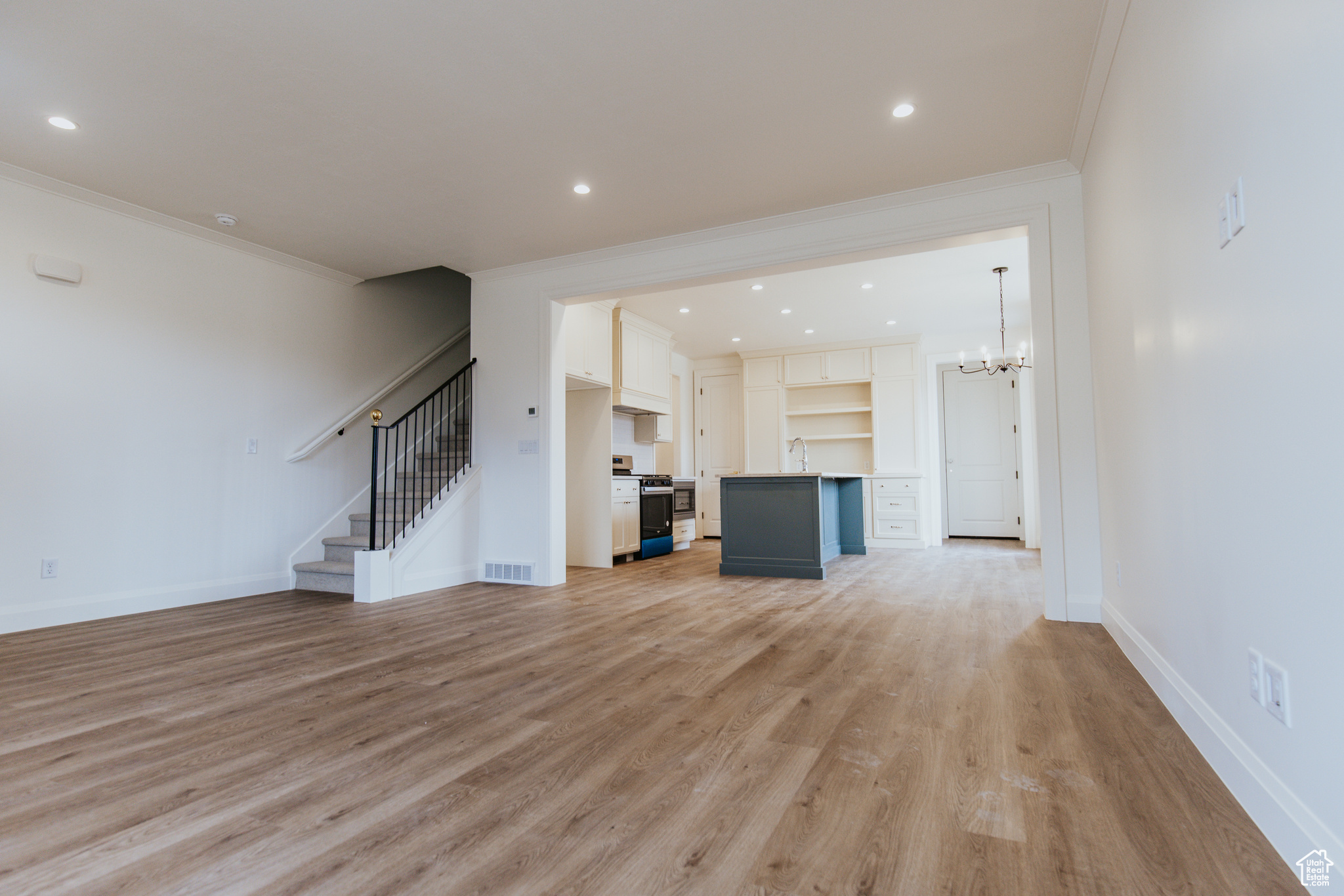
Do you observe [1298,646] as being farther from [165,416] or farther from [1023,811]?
[165,416]

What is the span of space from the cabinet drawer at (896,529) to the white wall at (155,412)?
19.2 feet

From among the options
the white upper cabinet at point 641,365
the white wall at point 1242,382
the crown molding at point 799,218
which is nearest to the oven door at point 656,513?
the white upper cabinet at point 641,365


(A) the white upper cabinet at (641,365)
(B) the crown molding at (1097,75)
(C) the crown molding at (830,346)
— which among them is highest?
(C) the crown molding at (830,346)

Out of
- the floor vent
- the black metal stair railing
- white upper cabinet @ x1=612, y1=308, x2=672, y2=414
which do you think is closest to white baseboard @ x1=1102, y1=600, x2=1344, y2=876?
the floor vent

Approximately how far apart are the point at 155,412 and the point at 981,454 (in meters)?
8.71

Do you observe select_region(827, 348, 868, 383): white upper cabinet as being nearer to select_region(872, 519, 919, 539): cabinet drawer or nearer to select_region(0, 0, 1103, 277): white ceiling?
select_region(872, 519, 919, 539): cabinet drawer

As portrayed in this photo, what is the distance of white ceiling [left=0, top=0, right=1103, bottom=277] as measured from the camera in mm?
2484

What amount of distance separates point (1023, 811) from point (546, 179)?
3625mm

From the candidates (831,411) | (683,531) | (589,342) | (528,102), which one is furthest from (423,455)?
(831,411)

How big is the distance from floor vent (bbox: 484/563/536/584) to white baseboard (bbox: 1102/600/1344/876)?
3.94 meters

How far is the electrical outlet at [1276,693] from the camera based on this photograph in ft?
4.16

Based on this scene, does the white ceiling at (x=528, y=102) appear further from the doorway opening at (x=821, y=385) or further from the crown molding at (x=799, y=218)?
the doorway opening at (x=821, y=385)

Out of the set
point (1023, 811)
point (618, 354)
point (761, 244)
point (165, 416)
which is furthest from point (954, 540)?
point (165, 416)

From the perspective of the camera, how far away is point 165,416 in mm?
4289
